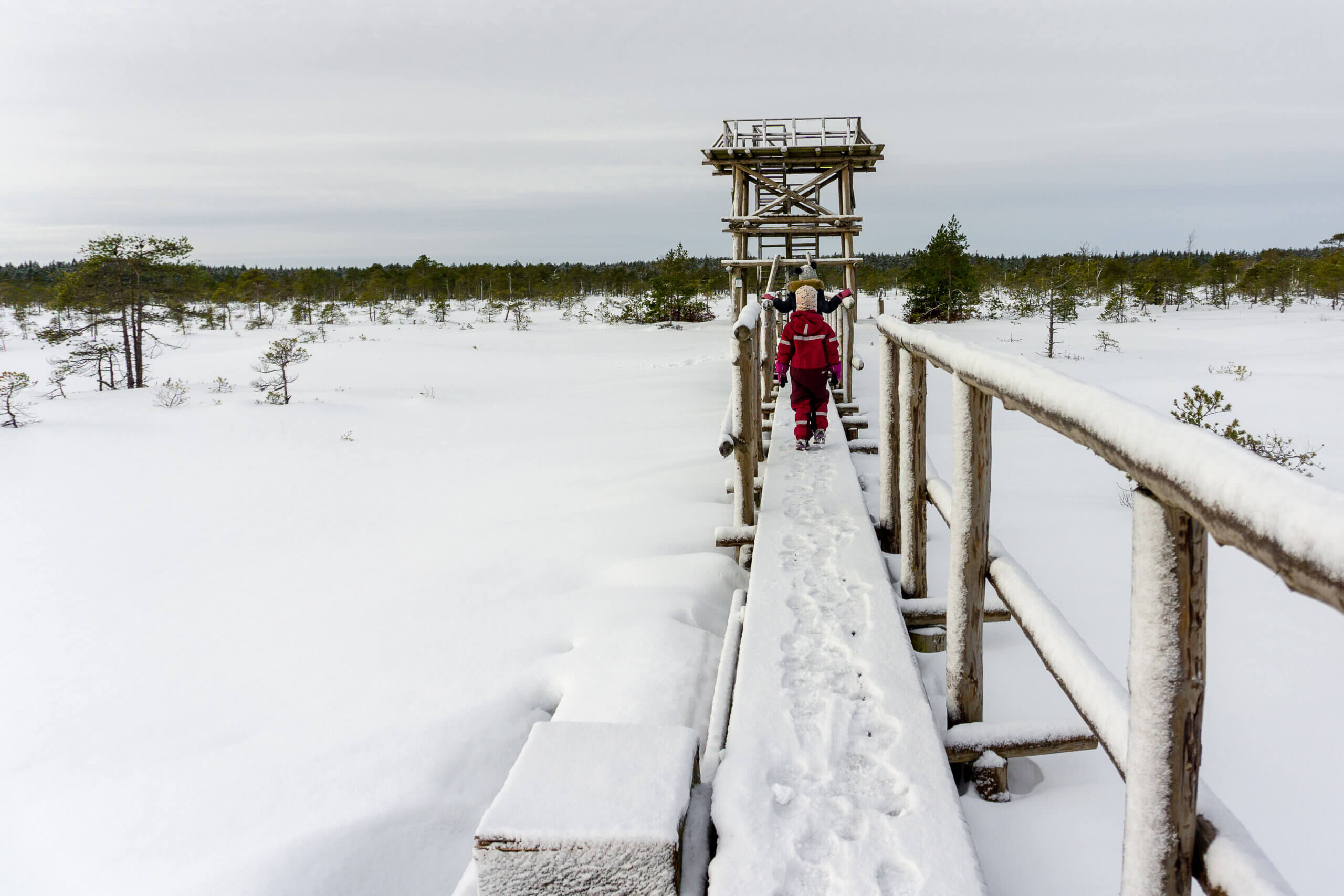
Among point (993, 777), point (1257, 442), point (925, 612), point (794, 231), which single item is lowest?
point (993, 777)

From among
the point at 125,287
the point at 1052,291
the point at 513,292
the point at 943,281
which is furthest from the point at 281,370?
the point at 513,292

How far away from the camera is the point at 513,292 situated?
190ft

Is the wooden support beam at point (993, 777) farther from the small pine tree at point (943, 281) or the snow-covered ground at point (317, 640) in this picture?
the small pine tree at point (943, 281)

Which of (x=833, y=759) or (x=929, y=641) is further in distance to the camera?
(x=929, y=641)

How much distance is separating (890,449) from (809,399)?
2.16 meters

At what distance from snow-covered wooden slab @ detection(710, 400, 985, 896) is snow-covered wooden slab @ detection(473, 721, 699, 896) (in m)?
0.21

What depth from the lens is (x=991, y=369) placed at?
1.81 metres

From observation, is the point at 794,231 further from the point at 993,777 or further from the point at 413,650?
the point at 993,777

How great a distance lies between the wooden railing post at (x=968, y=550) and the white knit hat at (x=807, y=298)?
12.9 feet

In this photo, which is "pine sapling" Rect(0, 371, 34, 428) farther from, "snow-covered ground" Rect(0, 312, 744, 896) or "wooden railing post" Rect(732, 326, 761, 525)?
"wooden railing post" Rect(732, 326, 761, 525)

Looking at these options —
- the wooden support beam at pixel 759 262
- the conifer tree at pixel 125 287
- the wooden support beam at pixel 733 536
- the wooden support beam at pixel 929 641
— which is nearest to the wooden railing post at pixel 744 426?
the wooden support beam at pixel 733 536

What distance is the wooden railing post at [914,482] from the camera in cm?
340

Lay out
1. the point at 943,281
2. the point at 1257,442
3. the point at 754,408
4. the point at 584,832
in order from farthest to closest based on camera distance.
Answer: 1. the point at 943,281
2. the point at 1257,442
3. the point at 754,408
4. the point at 584,832

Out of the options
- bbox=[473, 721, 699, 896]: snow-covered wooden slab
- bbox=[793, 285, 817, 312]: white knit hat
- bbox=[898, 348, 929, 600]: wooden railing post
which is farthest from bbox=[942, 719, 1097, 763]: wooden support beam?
bbox=[793, 285, 817, 312]: white knit hat
